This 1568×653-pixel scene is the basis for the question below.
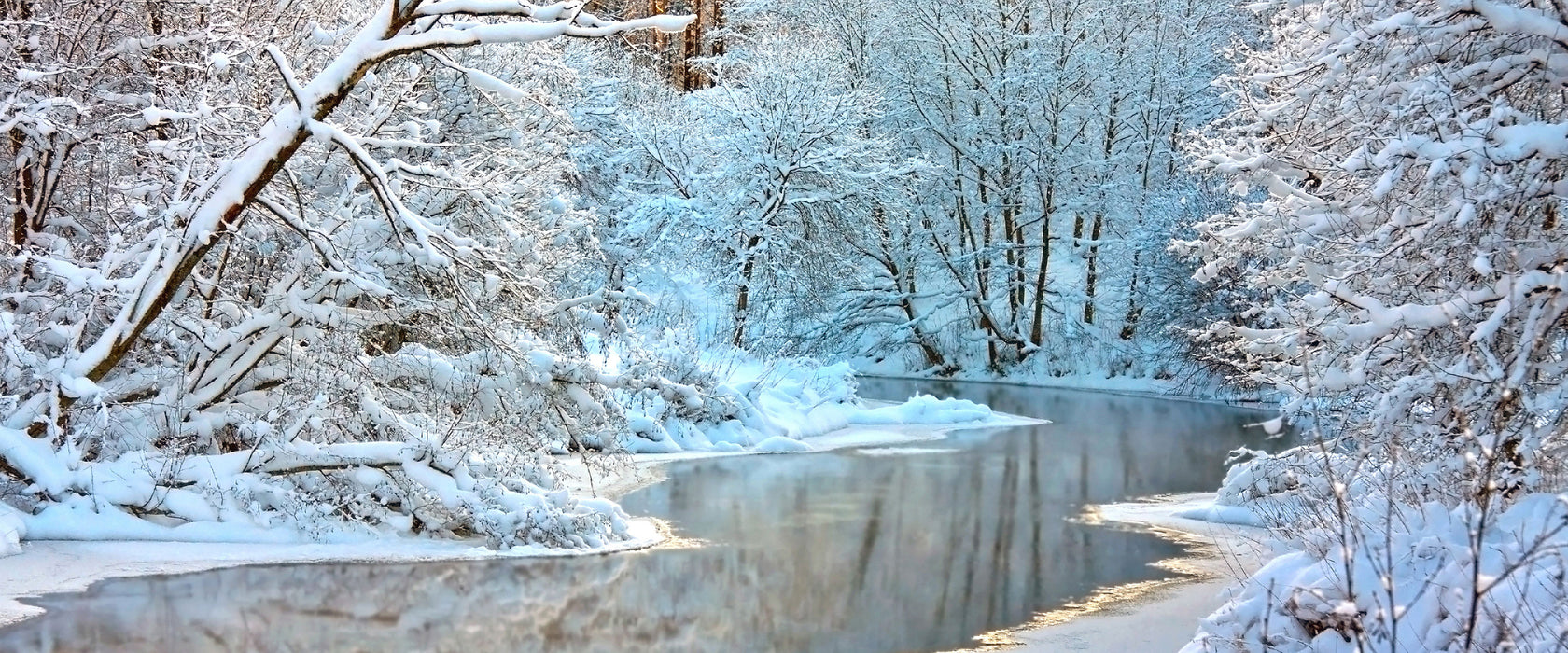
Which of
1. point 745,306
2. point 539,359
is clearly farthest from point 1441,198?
point 745,306

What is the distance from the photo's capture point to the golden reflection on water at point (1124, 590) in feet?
27.4

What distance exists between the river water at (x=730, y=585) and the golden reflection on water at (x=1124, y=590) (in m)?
0.12

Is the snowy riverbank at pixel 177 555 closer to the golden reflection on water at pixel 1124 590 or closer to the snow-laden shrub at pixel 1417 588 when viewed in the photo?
the golden reflection on water at pixel 1124 590

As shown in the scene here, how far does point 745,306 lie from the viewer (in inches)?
1071

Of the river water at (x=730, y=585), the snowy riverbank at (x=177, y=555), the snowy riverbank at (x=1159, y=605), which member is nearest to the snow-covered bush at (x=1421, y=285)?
the snowy riverbank at (x=1159, y=605)

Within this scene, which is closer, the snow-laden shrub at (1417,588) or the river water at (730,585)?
the snow-laden shrub at (1417,588)

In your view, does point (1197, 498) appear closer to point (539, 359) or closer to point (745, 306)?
point (539, 359)

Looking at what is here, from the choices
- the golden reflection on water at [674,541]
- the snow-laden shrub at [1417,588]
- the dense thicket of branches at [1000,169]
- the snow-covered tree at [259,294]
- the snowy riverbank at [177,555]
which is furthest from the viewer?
the dense thicket of branches at [1000,169]

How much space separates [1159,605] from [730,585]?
106 inches

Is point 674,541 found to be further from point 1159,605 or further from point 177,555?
point 1159,605

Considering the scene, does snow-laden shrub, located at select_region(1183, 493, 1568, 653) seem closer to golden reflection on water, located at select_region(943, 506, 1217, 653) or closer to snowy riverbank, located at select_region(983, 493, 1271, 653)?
snowy riverbank, located at select_region(983, 493, 1271, 653)

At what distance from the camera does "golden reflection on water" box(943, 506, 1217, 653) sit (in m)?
8.36

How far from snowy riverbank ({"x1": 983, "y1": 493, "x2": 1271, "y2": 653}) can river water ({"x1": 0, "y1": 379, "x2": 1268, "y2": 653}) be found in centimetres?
21

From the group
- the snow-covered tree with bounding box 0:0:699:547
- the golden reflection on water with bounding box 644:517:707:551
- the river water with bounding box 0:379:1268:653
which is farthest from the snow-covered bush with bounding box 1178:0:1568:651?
the golden reflection on water with bounding box 644:517:707:551
